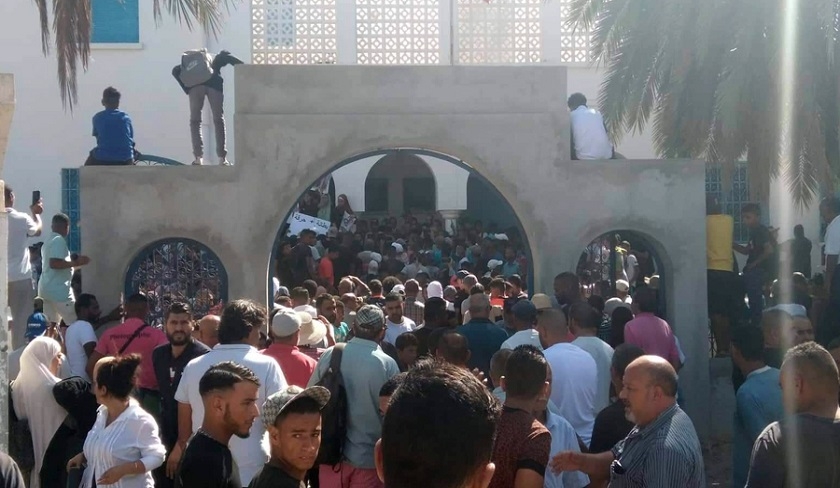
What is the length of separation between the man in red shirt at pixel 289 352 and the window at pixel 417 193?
20590 millimetres

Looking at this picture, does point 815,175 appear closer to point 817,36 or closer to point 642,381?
point 817,36

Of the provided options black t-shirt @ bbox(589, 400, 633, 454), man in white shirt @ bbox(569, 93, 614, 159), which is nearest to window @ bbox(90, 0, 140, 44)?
man in white shirt @ bbox(569, 93, 614, 159)

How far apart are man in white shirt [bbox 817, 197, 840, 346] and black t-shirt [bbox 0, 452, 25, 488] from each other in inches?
330

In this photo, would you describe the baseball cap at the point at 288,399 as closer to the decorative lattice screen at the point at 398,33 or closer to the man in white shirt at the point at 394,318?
the man in white shirt at the point at 394,318

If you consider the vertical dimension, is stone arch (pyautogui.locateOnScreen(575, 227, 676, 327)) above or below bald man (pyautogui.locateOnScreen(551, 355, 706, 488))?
above

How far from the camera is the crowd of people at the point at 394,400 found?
4.14m

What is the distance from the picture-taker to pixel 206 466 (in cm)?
443

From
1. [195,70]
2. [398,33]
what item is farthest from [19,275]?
[398,33]

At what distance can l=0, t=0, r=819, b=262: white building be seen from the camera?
901 inches

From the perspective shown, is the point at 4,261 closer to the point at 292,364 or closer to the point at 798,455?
the point at 292,364

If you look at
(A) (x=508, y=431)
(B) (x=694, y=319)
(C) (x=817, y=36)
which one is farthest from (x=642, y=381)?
(C) (x=817, y=36)

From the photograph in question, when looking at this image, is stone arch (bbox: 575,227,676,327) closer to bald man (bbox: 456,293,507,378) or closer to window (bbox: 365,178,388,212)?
bald man (bbox: 456,293,507,378)

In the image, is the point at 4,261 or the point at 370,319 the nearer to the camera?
the point at 4,261

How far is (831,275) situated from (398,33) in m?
14.0
